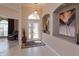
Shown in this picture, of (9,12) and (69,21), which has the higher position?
(9,12)

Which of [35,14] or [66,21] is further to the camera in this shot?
[35,14]

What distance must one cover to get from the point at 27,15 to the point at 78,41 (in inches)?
326

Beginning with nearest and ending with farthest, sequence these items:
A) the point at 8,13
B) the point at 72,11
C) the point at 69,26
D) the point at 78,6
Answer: the point at 78,6, the point at 72,11, the point at 69,26, the point at 8,13

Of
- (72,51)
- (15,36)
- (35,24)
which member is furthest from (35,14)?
(72,51)

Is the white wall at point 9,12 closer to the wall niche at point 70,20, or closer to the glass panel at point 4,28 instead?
the wall niche at point 70,20

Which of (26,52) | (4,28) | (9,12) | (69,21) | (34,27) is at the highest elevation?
(9,12)

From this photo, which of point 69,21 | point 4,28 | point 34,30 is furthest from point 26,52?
point 4,28

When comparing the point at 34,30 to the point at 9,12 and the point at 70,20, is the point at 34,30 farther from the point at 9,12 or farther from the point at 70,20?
the point at 70,20

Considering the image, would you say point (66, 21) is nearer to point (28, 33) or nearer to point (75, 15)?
point (75, 15)

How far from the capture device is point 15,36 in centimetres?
1417

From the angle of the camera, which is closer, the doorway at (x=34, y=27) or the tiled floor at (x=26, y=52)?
the tiled floor at (x=26, y=52)

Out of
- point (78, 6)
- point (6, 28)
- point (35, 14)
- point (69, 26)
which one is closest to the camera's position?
point (78, 6)

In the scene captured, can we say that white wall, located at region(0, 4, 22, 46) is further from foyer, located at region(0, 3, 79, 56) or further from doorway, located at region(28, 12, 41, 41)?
doorway, located at region(28, 12, 41, 41)

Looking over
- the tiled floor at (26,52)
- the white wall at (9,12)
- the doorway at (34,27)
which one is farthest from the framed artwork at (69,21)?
the doorway at (34,27)
